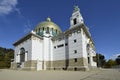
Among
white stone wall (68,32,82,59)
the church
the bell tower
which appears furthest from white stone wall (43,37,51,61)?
the bell tower

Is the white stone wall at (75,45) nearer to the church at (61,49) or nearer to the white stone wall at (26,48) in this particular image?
the church at (61,49)

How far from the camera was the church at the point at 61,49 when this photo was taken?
1098 inches

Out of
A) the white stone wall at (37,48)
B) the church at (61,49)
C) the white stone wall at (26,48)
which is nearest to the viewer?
the church at (61,49)

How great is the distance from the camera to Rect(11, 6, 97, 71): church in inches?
1098

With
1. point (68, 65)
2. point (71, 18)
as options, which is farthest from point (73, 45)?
point (71, 18)

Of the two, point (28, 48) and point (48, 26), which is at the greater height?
point (48, 26)

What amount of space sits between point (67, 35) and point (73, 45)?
4.15 meters

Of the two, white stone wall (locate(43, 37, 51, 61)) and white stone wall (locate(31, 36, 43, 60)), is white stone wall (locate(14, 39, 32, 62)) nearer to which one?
white stone wall (locate(31, 36, 43, 60))

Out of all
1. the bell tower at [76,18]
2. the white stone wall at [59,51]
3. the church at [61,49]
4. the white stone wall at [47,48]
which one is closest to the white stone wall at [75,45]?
the church at [61,49]

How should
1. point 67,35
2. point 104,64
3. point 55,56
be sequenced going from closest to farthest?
point 67,35 < point 55,56 < point 104,64

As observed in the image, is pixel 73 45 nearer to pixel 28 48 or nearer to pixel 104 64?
pixel 28 48

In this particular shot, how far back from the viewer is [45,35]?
122ft

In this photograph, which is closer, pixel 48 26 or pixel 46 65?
pixel 46 65

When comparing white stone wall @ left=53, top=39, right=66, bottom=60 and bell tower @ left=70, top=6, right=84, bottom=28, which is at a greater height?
bell tower @ left=70, top=6, right=84, bottom=28
